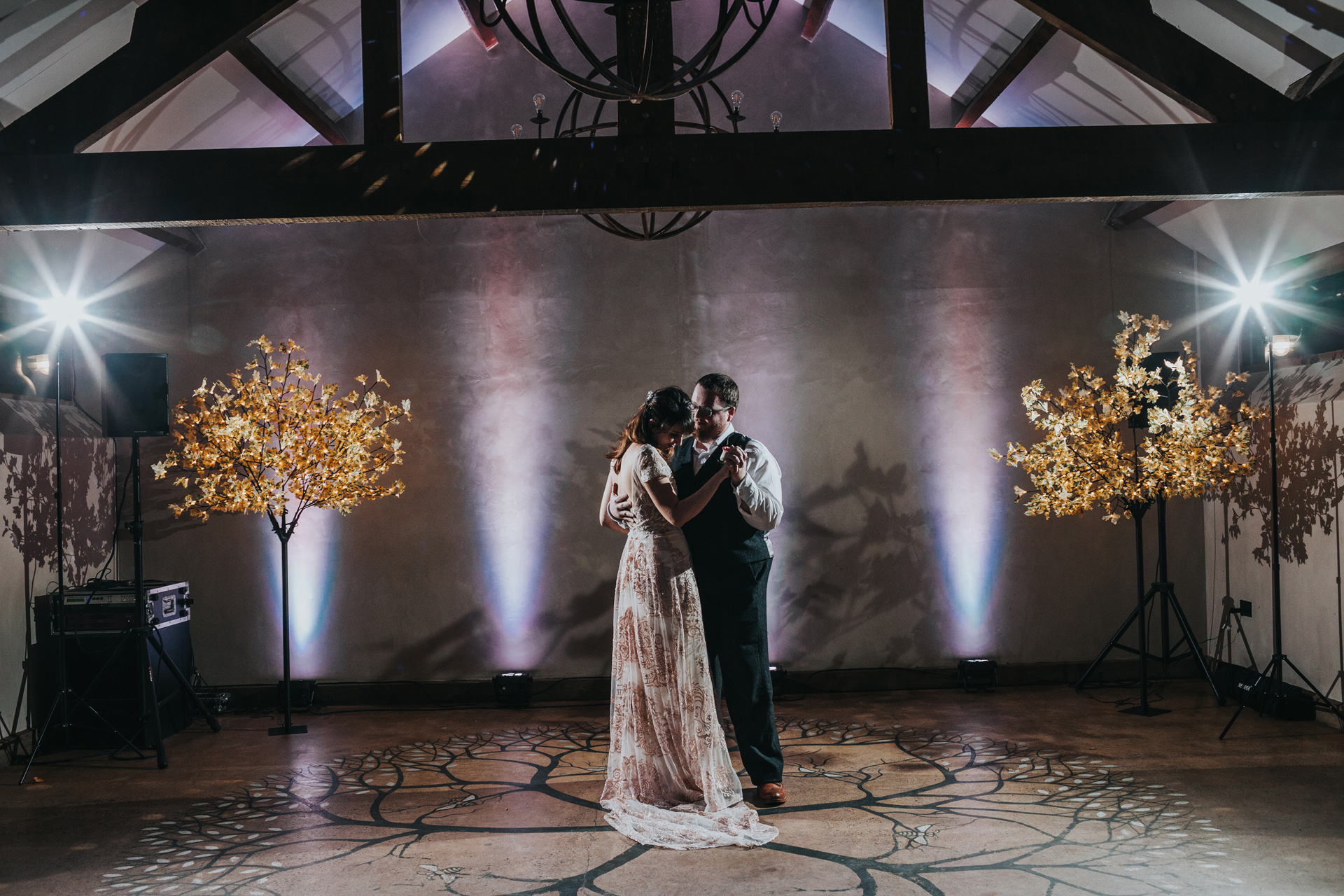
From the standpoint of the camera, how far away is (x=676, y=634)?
387 cm

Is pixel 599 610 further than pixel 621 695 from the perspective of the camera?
Yes

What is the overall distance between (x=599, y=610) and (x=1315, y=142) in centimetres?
446

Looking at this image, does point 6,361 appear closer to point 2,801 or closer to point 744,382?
point 2,801

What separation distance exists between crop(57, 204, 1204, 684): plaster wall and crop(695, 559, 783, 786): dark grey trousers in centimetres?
233

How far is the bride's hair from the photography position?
389 centimetres

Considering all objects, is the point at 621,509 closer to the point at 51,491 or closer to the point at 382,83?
the point at 382,83

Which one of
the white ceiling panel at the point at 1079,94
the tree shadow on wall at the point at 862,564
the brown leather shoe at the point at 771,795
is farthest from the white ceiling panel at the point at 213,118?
the brown leather shoe at the point at 771,795

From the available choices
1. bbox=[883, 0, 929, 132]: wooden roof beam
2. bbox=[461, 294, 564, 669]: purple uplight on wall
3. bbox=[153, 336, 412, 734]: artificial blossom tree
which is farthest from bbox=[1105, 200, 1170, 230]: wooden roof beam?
bbox=[153, 336, 412, 734]: artificial blossom tree

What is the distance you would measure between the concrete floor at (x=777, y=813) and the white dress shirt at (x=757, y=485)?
46.1 inches

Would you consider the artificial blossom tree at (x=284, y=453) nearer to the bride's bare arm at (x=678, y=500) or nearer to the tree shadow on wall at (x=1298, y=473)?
the bride's bare arm at (x=678, y=500)

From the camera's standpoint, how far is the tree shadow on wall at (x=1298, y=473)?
17.2ft

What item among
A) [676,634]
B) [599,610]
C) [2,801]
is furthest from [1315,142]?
[2,801]

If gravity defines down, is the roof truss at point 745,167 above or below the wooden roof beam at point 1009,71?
below

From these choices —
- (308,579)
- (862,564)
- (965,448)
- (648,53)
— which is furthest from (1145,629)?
(308,579)
